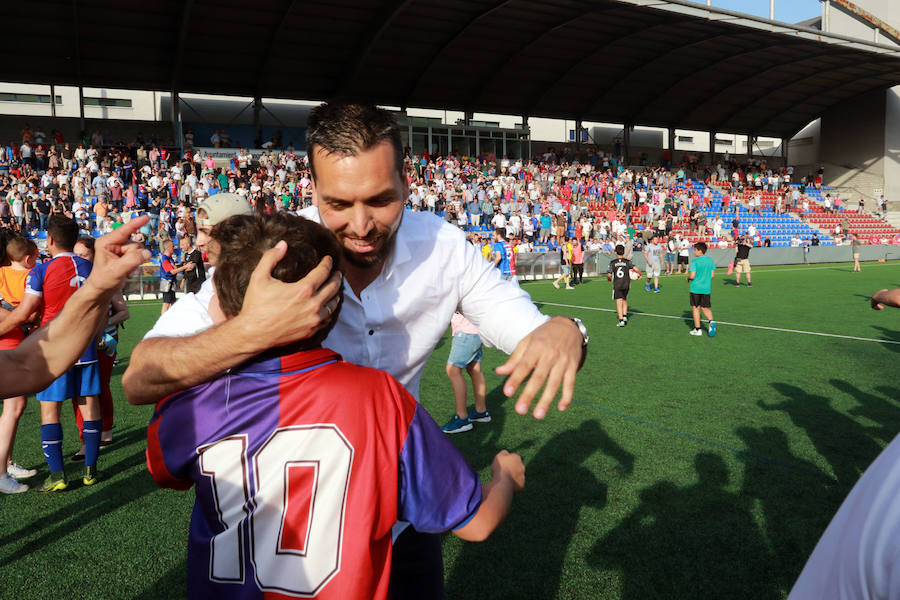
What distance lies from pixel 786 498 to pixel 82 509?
5.68 m

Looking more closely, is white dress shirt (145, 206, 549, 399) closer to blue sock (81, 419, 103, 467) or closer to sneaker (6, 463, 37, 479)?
blue sock (81, 419, 103, 467)

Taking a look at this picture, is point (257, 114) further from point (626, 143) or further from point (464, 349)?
point (464, 349)

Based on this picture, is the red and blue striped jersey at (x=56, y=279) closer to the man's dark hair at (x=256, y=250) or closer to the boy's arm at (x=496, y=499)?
the man's dark hair at (x=256, y=250)

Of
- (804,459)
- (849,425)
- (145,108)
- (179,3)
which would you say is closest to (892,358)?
(849,425)

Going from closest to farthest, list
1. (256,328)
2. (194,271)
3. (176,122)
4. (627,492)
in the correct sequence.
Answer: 1. (256,328)
2. (627,492)
3. (194,271)
4. (176,122)

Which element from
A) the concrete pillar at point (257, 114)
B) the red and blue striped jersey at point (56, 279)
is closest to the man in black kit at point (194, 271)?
the red and blue striped jersey at point (56, 279)

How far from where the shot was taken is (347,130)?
2062 mm

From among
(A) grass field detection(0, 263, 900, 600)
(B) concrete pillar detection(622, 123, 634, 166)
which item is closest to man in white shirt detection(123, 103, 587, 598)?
(A) grass field detection(0, 263, 900, 600)

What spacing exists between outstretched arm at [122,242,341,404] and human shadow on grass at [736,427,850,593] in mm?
3603

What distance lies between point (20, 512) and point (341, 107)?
4.83 meters

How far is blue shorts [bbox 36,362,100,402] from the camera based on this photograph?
16.9 ft

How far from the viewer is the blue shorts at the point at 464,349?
6656 millimetres

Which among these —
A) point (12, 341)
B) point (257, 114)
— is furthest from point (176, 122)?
point (12, 341)

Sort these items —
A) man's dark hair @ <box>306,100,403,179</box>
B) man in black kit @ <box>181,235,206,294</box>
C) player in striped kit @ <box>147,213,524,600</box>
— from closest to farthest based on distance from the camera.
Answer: player in striped kit @ <box>147,213,524,600</box> → man's dark hair @ <box>306,100,403,179</box> → man in black kit @ <box>181,235,206,294</box>
